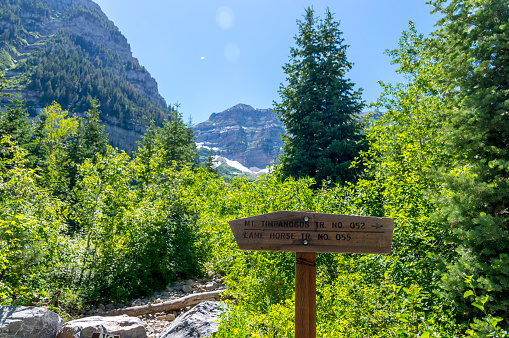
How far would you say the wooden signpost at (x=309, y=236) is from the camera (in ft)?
8.10

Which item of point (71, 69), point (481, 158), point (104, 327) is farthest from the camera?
point (71, 69)

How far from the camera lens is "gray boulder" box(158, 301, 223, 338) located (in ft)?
14.3

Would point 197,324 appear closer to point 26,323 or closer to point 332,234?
point 26,323

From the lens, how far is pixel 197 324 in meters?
4.54

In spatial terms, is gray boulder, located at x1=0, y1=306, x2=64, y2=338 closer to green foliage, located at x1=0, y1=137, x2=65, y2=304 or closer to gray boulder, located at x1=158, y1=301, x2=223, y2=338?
green foliage, located at x1=0, y1=137, x2=65, y2=304

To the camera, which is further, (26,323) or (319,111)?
(319,111)

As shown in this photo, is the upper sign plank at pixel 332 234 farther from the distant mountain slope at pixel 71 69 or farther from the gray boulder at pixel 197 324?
the distant mountain slope at pixel 71 69

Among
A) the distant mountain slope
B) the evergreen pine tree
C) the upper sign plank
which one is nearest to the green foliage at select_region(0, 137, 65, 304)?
the upper sign plank

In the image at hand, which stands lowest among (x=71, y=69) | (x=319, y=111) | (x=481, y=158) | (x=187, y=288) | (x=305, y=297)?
(x=187, y=288)

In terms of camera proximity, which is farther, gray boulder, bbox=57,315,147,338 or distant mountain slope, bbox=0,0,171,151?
distant mountain slope, bbox=0,0,171,151

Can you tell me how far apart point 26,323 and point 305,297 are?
4.42 meters

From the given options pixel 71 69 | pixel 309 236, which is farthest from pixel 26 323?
pixel 71 69

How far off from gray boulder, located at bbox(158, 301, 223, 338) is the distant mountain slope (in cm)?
8726

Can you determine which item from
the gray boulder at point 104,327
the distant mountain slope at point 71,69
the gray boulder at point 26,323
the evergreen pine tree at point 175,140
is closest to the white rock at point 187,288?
the gray boulder at point 104,327
